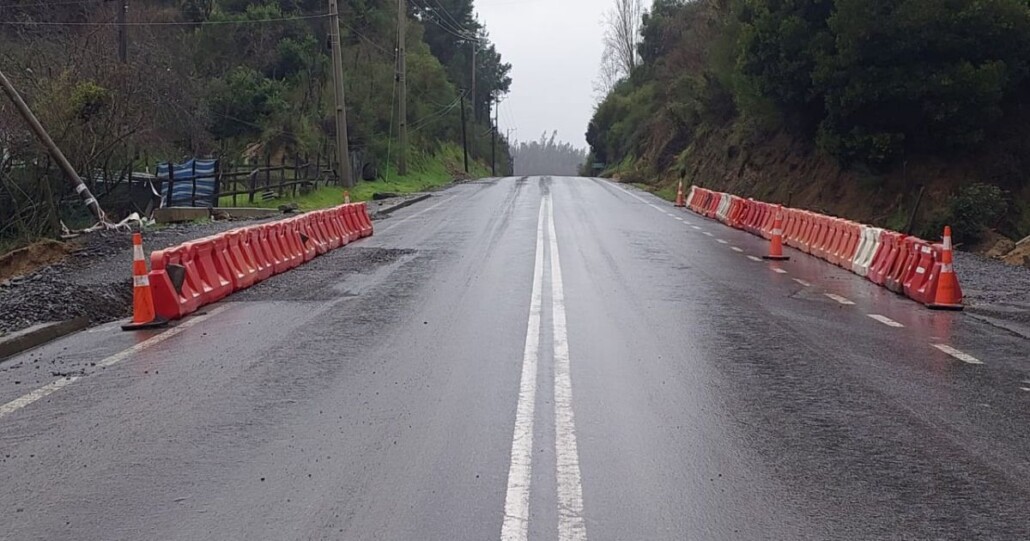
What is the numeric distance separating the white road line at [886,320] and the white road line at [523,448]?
152 inches

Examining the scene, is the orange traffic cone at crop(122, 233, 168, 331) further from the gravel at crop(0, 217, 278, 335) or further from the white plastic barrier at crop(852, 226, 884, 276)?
the white plastic barrier at crop(852, 226, 884, 276)

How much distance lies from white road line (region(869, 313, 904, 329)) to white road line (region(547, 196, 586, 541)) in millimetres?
3606

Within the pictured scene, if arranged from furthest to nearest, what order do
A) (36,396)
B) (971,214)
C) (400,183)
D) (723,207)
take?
1. (400,183)
2. (723,207)
3. (971,214)
4. (36,396)

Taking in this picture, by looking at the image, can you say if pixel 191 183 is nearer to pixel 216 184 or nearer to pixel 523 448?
pixel 216 184

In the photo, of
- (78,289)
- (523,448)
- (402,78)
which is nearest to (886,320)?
(523,448)

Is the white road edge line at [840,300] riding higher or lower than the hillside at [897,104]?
lower

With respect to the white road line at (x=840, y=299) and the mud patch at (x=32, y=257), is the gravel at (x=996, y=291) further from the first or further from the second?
the mud patch at (x=32, y=257)

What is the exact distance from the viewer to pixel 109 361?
9.48 metres

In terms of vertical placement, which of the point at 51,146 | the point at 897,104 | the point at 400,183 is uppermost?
the point at 897,104

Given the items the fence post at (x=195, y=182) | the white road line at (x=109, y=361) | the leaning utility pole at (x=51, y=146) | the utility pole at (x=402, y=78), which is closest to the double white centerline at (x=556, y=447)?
the white road line at (x=109, y=361)

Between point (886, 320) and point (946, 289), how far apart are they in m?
1.51

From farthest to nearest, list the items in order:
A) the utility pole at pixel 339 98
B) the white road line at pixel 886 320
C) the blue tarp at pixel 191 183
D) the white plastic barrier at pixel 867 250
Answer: the utility pole at pixel 339 98 < the blue tarp at pixel 191 183 < the white plastic barrier at pixel 867 250 < the white road line at pixel 886 320

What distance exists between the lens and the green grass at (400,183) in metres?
33.8

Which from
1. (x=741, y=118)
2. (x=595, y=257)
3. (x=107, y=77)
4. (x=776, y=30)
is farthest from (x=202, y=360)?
(x=741, y=118)
